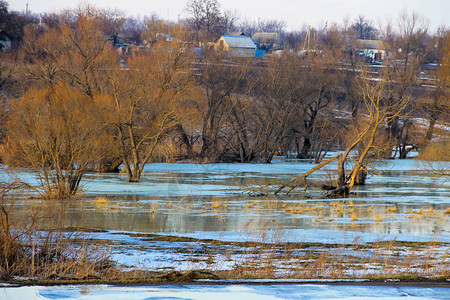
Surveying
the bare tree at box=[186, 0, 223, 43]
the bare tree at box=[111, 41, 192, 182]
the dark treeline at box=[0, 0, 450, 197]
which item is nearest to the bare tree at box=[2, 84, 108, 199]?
the dark treeline at box=[0, 0, 450, 197]

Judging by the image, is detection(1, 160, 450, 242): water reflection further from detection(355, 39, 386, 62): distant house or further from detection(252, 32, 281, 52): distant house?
detection(252, 32, 281, 52): distant house

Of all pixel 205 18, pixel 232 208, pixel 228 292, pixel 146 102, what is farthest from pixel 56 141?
pixel 205 18

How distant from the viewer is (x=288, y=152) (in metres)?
55.8

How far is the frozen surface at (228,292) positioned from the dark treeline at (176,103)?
1590cm

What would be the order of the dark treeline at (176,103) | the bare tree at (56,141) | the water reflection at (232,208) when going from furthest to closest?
the dark treeline at (176,103), the bare tree at (56,141), the water reflection at (232,208)

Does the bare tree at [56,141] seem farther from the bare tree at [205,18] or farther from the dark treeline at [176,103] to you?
the bare tree at [205,18]

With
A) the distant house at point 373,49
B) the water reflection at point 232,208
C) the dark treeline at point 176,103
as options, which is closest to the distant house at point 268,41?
the distant house at point 373,49

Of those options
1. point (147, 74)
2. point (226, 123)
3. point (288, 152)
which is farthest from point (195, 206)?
point (288, 152)

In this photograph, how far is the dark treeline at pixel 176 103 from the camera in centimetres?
2478

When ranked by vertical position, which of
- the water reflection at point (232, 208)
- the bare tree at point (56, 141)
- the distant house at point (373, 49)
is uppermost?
the distant house at point (373, 49)

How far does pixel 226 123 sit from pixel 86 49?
1470 cm

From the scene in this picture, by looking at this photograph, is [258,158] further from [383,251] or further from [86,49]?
[383,251]

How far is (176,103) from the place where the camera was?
111 feet

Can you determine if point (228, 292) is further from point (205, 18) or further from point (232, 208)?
point (205, 18)
